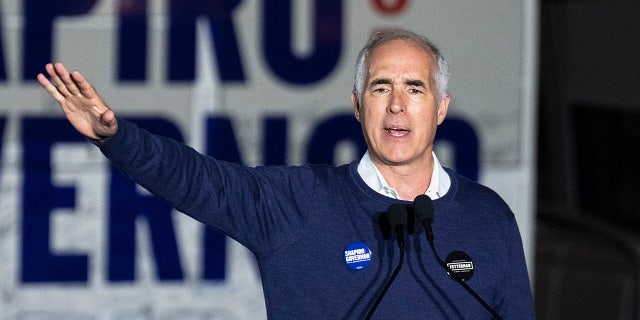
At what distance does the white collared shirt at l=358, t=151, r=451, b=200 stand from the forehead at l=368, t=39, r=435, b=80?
16 centimetres

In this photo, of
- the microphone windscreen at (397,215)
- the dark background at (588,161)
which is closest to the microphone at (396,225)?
the microphone windscreen at (397,215)

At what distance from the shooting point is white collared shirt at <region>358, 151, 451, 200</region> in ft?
6.78

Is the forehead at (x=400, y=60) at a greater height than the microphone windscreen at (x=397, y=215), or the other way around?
the forehead at (x=400, y=60)

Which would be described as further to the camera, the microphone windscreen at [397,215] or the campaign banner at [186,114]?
the campaign banner at [186,114]

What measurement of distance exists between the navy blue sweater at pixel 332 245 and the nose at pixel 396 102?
0.50ft

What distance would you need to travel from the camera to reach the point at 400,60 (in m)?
2.05

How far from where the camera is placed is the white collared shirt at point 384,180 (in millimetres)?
2066

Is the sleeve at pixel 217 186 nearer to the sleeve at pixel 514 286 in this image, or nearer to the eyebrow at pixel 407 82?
the eyebrow at pixel 407 82

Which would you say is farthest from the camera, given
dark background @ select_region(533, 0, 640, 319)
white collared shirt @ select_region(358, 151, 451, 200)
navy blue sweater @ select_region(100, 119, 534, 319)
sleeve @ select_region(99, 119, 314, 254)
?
→ dark background @ select_region(533, 0, 640, 319)

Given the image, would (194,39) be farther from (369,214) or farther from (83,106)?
(83,106)

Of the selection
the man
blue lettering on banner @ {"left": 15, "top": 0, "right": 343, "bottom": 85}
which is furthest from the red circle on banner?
the man

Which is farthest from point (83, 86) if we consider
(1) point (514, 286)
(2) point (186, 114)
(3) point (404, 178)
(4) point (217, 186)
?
(2) point (186, 114)

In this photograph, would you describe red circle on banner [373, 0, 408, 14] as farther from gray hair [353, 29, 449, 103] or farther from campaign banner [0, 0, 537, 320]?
gray hair [353, 29, 449, 103]

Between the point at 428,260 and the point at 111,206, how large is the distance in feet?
8.59
